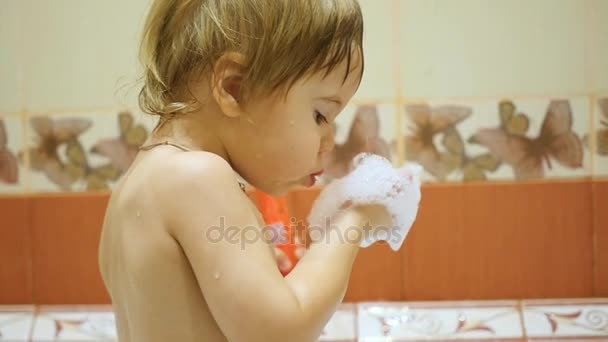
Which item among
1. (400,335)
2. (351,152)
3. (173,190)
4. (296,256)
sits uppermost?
(173,190)

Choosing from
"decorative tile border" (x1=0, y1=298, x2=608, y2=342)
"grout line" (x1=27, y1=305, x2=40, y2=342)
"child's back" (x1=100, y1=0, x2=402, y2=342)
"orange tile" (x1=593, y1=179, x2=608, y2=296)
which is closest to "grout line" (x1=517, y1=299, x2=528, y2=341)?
"decorative tile border" (x1=0, y1=298, x2=608, y2=342)

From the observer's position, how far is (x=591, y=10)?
1.18 m

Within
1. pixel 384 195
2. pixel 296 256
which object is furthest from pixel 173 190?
pixel 296 256

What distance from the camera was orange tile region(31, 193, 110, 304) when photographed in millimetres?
1277

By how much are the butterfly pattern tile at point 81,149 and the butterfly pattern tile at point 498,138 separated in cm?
50

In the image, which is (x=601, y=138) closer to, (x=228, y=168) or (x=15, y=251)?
(x=228, y=168)

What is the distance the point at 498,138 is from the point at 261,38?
2.22ft

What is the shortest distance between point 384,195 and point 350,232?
0.22 feet

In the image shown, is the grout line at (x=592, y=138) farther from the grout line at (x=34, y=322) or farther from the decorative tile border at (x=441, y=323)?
the grout line at (x=34, y=322)

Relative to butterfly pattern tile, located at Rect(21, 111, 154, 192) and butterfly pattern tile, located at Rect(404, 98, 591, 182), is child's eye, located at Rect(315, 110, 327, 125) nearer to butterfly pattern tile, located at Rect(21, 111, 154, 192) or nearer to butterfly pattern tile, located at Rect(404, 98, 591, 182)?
butterfly pattern tile, located at Rect(404, 98, 591, 182)

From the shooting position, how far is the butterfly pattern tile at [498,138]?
3.94 feet

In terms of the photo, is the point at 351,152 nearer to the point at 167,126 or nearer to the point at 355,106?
the point at 355,106

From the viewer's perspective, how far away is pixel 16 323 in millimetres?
1270

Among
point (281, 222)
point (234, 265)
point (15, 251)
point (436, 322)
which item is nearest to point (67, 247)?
point (15, 251)
